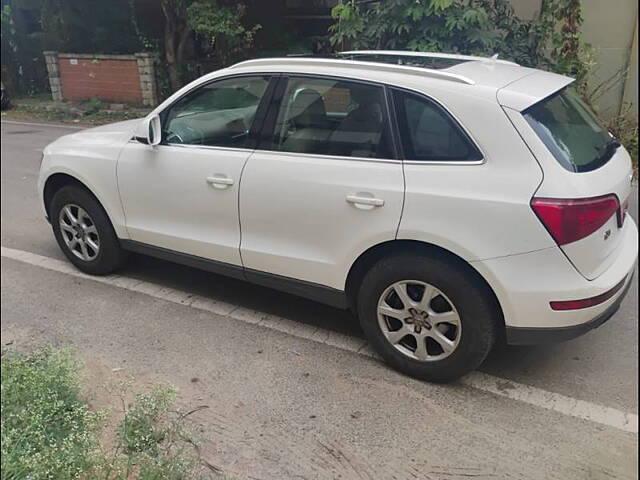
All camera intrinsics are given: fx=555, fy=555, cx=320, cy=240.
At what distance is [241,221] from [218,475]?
1.58m

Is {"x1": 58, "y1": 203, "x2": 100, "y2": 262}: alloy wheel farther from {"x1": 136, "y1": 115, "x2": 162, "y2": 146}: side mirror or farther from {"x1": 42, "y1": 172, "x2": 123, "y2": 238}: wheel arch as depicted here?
{"x1": 136, "y1": 115, "x2": 162, "y2": 146}: side mirror

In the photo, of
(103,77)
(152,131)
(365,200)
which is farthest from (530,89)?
(103,77)

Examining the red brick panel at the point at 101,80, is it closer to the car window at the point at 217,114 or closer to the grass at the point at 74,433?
the car window at the point at 217,114

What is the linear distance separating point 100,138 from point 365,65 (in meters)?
2.24

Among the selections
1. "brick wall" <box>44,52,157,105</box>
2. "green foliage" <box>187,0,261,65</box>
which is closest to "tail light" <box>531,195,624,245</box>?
"green foliage" <box>187,0,261,65</box>

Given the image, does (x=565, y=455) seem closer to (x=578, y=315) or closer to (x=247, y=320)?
(x=578, y=315)

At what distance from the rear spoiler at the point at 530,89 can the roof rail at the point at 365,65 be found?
20 cm

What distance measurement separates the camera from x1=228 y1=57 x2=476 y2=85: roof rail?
2.96 meters

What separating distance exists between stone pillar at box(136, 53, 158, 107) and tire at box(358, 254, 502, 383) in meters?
3.75

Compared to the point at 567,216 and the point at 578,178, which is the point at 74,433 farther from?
the point at 578,178

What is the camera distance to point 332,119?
10.7 feet

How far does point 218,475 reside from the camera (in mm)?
2434

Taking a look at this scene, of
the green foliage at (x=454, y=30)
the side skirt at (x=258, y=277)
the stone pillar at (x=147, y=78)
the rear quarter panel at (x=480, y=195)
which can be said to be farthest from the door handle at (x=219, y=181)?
the stone pillar at (x=147, y=78)

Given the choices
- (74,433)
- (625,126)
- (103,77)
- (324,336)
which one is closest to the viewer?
(74,433)
